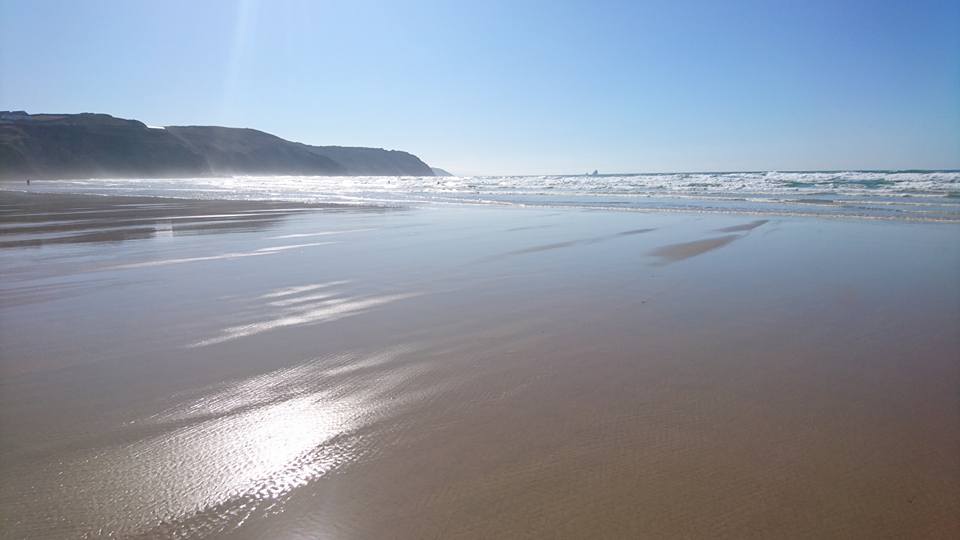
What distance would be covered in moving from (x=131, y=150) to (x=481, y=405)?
→ 124615 mm

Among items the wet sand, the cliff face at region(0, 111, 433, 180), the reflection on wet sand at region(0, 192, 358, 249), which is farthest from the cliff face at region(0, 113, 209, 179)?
the wet sand

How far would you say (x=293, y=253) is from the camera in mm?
8711

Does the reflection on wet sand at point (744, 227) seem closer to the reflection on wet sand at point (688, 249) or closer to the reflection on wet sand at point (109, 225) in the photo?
the reflection on wet sand at point (688, 249)

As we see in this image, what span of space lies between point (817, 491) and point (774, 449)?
0.33 metres

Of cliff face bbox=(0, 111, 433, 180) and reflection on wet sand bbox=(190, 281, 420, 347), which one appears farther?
cliff face bbox=(0, 111, 433, 180)

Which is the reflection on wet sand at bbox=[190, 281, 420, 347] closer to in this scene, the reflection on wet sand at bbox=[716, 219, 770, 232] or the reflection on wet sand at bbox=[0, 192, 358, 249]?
the reflection on wet sand at bbox=[0, 192, 358, 249]

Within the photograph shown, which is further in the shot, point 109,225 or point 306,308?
point 109,225

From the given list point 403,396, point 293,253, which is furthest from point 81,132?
point 403,396

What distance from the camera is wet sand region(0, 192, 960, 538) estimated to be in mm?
1981

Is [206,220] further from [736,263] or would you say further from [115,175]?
[115,175]

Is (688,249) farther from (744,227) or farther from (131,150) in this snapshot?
(131,150)

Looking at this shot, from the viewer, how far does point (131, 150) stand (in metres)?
101

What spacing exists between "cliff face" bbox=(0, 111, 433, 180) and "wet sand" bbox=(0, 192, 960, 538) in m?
103

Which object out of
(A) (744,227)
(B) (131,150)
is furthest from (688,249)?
(B) (131,150)
